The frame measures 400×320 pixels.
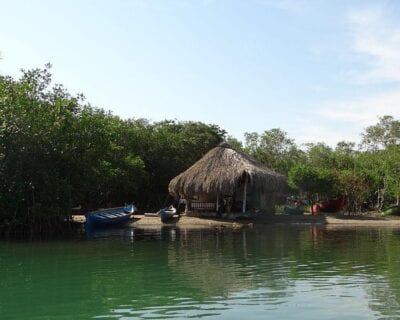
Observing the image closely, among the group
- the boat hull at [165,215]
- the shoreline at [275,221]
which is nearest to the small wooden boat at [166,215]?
the boat hull at [165,215]

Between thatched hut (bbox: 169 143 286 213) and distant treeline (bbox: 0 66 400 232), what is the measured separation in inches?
96.9

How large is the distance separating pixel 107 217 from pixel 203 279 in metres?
15.7

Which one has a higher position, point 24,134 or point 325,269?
point 24,134

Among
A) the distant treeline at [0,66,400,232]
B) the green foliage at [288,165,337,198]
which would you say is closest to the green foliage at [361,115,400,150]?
the distant treeline at [0,66,400,232]

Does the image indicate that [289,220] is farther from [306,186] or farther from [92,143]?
[92,143]

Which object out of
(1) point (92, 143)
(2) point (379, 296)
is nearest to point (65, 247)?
(1) point (92, 143)

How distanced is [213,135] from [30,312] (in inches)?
1164

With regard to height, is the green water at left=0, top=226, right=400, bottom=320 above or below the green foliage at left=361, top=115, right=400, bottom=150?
below

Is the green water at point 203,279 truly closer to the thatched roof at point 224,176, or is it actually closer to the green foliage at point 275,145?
the thatched roof at point 224,176

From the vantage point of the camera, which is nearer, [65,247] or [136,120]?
[65,247]

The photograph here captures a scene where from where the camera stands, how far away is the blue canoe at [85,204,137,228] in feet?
79.4

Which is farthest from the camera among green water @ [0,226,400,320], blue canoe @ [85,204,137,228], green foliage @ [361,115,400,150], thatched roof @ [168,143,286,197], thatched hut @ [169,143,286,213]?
green foliage @ [361,115,400,150]

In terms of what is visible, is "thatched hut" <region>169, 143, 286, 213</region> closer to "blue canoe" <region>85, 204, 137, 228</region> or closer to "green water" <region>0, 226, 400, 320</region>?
"blue canoe" <region>85, 204, 137, 228</region>

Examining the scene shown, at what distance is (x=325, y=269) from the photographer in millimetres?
11531
